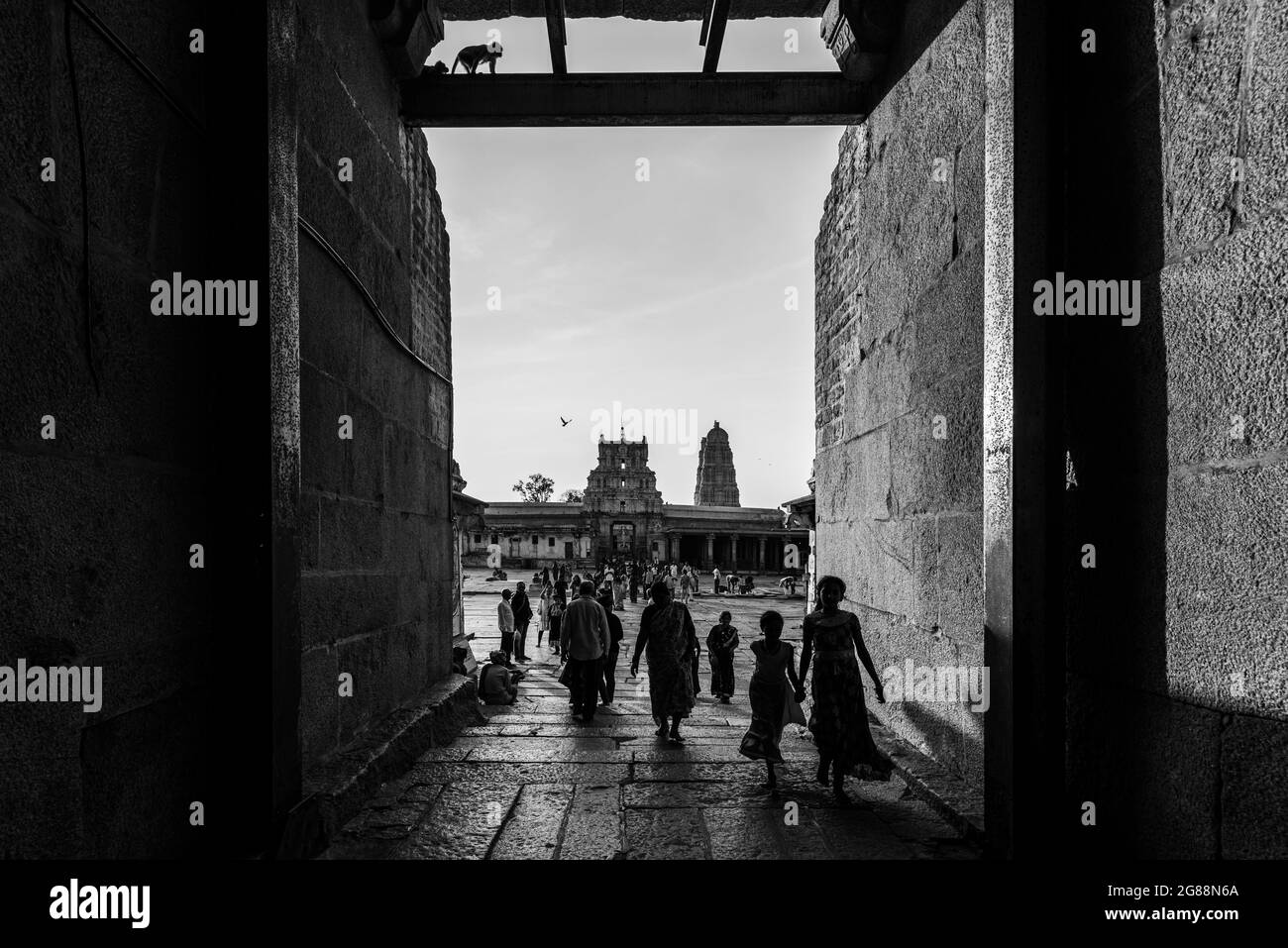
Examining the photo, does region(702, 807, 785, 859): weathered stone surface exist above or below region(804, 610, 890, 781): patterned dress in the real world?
below

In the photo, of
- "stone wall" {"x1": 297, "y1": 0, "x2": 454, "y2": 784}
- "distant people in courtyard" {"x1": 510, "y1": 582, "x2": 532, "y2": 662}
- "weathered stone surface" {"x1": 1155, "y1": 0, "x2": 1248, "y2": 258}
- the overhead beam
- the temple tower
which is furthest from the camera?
the temple tower

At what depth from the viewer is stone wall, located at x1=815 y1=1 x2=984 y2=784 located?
3.78m

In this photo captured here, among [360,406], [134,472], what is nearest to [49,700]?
[134,472]

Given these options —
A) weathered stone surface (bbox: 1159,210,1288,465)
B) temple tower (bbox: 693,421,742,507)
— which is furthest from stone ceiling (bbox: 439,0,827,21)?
temple tower (bbox: 693,421,742,507)

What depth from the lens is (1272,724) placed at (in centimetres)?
198

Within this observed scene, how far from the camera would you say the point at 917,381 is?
177 inches

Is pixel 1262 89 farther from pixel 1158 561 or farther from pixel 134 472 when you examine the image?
pixel 134 472

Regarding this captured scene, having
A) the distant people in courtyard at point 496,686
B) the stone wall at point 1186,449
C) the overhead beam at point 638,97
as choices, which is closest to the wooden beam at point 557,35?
the overhead beam at point 638,97

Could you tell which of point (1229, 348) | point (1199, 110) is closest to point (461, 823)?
point (1229, 348)

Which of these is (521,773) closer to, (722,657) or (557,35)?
(722,657)

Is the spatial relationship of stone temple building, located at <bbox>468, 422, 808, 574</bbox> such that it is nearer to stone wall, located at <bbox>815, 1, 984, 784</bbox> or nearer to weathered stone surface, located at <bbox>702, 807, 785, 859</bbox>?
stone wall, located at <bbox>815, 1, 984, 784</bbox>

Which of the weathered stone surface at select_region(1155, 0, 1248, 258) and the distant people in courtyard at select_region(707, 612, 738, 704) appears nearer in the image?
the weathered stone surface at select_region(1155, 0, 1248, 258)

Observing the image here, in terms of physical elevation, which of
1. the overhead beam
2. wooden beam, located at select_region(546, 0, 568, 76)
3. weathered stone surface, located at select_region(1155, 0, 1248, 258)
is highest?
wooden beam, located at select_region(546, 0, 568, 76)
